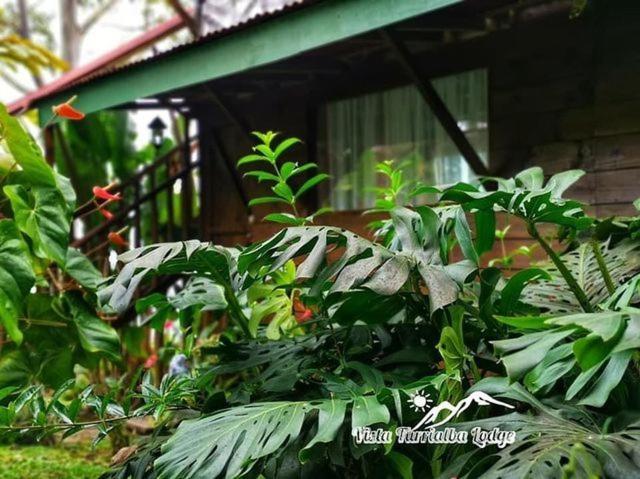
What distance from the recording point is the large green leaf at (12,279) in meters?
2.67

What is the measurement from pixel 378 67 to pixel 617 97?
1.82 m

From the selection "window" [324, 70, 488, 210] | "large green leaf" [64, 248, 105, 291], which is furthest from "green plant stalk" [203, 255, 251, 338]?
"window" [324, 70, 488, 210]

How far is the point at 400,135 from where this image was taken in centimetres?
516

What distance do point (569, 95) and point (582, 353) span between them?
116 inches

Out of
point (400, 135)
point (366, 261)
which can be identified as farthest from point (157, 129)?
point (366, 261)

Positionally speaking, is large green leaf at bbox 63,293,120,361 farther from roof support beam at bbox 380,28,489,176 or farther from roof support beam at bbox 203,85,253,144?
roof support beam at bbox 203,85,253,144

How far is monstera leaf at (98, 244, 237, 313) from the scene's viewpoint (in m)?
2.18

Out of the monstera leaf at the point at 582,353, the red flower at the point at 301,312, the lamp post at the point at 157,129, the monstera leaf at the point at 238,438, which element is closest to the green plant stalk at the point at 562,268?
the monstera leaf at the point at 582,353

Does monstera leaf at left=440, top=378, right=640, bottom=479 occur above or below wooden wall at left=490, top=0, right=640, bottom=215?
below


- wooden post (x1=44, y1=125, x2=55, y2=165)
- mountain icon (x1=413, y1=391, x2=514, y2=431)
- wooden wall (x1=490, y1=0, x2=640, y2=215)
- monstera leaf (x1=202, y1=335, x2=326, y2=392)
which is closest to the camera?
mountain icon (x1=413, y1=391, x2=514, y2=431)

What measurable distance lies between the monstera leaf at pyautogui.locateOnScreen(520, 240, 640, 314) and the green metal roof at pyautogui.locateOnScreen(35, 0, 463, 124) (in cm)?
118

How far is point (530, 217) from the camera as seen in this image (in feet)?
6.90

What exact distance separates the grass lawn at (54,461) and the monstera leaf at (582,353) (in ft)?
10.6

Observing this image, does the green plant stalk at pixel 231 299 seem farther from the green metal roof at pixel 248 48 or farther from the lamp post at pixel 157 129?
the lamp post at pixel 157 129
